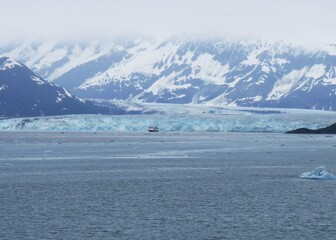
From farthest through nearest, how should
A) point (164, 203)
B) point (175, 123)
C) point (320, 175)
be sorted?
point (175, 123)
point (320, 175)
point (164, 203)

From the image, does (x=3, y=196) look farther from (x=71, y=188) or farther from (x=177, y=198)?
(x=177, y=198)

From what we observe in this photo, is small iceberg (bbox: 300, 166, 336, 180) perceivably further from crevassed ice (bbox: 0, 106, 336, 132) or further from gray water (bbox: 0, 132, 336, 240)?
crevassed ice (bbox: 0, 106, 336, 132)

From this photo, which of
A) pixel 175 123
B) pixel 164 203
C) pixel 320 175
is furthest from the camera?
pixel 175 123

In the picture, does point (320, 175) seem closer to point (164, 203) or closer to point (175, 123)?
point (164, 203)

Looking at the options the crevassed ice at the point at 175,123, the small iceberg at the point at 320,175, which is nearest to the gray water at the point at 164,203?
the small iceberg at the point at 320,175

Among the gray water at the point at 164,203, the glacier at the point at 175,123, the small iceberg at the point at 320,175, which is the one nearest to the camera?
the gray water at the point at 164,203

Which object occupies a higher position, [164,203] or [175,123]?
[164,203]

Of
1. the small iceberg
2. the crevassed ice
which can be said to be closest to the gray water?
the small iceberg

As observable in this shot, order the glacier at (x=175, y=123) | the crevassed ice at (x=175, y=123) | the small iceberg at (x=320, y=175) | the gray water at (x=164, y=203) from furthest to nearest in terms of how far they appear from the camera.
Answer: the crevassed ice at (x=175, y=123) < the glacier at (x=175, y=123) < the small iceberg at (x=320, y=175) < the gray water at (x=164, y=203)

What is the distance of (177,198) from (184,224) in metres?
8.13

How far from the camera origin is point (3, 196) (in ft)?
127

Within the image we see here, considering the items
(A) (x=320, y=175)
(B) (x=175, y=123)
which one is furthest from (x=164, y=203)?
(B) (x=175, y=123)

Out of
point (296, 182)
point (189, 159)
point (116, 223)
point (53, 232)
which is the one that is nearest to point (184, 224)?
point (116, 223)

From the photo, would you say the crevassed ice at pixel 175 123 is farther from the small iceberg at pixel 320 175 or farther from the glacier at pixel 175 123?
the small iceberg at pixel 320 175
